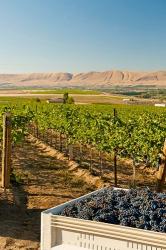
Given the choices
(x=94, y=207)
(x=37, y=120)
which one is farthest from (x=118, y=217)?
(x=37, y=120)

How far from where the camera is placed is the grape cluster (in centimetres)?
641

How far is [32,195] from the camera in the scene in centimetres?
1410

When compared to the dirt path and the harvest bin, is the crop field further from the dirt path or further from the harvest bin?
the harvest bin

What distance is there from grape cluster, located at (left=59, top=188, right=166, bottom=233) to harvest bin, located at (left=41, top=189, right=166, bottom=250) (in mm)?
254

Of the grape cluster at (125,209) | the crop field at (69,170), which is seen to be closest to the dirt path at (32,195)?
the crop field at (69,170)

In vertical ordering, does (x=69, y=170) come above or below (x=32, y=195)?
below

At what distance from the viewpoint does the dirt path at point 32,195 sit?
10203 millimetres

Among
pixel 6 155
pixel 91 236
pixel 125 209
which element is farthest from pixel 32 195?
pixel 91 236

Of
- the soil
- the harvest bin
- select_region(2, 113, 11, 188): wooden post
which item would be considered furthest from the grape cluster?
select_region(2, 113, 11, 188): wooden post

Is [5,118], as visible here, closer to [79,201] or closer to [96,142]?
[96,142]

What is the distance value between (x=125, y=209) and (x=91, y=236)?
2.42 feet

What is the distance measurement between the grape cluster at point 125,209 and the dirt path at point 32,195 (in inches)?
117

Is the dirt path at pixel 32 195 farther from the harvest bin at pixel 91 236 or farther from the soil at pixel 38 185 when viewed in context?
the harvest bin at pixel 91 236

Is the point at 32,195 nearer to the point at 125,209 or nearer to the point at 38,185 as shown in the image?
the point at 38,185
